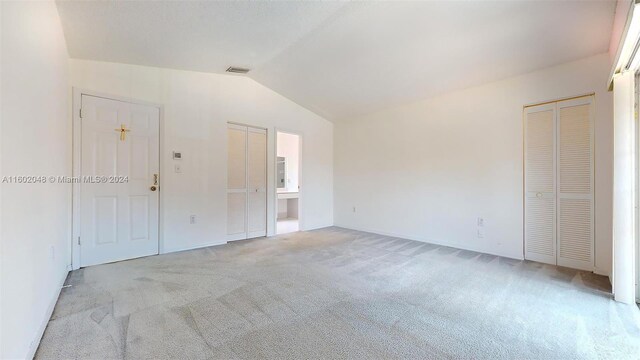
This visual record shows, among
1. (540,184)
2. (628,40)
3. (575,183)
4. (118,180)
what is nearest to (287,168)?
(118,180)

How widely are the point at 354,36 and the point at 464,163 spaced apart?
249cm

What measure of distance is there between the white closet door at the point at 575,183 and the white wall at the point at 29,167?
490 cm

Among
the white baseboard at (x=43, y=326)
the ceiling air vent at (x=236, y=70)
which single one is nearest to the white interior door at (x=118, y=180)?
the white baseboard at (x=43, y=326)

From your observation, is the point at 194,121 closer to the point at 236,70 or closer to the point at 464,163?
the point at 236,70

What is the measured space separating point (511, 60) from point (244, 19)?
312 cm

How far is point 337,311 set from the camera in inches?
86.3

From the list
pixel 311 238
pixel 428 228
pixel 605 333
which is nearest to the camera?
pixel 605 333

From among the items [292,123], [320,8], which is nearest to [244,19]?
[320,8]

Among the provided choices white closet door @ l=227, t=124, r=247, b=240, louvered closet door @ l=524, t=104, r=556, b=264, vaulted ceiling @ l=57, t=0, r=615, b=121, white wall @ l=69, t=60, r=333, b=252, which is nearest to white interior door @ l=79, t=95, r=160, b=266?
white wall @ l=69, t=60, r=333, b=252

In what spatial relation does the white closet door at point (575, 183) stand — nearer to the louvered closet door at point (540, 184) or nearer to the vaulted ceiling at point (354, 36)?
the louvered closet door at point (540, 184)

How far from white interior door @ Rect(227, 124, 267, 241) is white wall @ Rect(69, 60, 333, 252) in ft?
0.49

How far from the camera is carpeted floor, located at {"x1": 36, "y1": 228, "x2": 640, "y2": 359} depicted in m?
1.72

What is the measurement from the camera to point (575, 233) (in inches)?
127

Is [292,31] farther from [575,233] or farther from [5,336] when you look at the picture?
[575,233]
